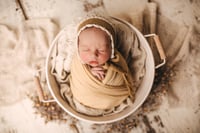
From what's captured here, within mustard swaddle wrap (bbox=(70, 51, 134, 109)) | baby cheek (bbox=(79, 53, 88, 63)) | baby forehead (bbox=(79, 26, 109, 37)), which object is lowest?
mustard swaddle wrap (bbox=(70, 51, 134, 109))

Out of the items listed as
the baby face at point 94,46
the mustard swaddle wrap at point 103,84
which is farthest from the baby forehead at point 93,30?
the mustard swaddle wrap at point 103,84

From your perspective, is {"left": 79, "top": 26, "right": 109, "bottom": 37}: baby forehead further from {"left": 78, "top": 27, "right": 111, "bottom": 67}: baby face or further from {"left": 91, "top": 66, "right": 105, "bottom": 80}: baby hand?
{"left": 91, "top": 66, "right": 105, "bottom": 80}: baby hand

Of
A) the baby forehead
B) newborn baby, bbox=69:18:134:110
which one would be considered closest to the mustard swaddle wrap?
newborn baby, bbox=69:18:134:110

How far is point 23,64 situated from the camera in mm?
1301

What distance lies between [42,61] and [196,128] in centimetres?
60

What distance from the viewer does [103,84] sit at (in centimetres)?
106

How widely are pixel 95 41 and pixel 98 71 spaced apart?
0.39ft

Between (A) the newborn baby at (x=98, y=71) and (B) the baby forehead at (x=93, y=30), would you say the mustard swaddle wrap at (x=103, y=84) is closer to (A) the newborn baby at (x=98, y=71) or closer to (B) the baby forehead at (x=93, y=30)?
(A) the newborn baby at (x=98, y=71)

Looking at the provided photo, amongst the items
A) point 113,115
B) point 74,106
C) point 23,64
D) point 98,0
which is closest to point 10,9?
point 23,64

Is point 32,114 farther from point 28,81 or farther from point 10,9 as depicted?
point 10,9

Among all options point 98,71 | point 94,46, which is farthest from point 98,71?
point 94,46

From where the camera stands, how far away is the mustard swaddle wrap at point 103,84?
3.46ft

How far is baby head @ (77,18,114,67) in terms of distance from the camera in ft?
3.16

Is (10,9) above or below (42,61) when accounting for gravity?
above
